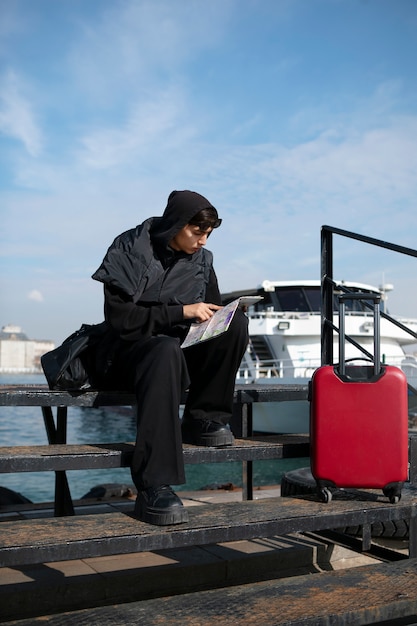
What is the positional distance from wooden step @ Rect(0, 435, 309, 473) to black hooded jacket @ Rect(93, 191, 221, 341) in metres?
0.47

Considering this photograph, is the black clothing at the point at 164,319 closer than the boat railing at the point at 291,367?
Yes

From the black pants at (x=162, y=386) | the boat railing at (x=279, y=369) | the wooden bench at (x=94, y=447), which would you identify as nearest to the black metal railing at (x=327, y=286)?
the wooden bench at (x=94, y=447)

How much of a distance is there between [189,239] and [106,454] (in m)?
0.99

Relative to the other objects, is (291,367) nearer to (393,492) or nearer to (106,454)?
(393,492)

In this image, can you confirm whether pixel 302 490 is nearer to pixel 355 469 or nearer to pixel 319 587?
pixel 355 469

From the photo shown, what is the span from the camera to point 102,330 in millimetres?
2771

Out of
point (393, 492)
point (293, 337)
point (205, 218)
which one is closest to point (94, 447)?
point (205, 218)

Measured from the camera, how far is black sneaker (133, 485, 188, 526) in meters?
2.12

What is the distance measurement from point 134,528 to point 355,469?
0.91m

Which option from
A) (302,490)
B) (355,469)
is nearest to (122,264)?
(355,469)

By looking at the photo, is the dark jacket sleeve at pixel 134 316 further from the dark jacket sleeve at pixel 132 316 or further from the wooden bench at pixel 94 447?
the wooden bench at pixel 94 447

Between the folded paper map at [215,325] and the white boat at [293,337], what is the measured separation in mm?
20221

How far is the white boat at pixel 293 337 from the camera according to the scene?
23.9m

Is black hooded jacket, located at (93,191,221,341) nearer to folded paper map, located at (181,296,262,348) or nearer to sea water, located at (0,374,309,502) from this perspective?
folded paper map, located at (181,296,262,348)
